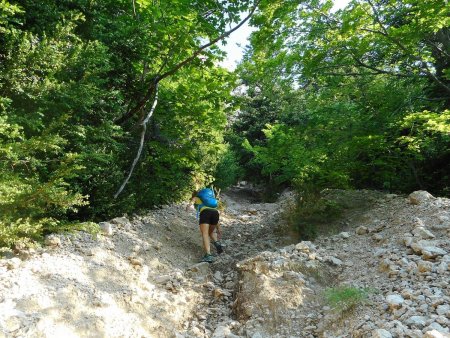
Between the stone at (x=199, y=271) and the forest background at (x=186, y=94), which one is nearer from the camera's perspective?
the forest background at (x=186, y=94)

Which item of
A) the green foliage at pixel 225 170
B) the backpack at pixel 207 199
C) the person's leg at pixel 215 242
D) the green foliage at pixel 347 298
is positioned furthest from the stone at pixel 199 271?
the green foliage at pixel 225 170

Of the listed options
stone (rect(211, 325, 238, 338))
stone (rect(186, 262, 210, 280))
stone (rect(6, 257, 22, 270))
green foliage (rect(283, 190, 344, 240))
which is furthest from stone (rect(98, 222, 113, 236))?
green foliage (rect(283, 190, 344, 240))

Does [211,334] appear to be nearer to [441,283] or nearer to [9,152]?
[441,283]

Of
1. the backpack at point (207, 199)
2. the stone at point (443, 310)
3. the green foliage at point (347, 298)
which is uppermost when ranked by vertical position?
the backpack at point (207, 199)

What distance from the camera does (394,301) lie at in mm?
3055

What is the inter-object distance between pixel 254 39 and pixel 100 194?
447cm

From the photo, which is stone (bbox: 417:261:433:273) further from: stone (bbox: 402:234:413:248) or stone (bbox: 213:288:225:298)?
stone (bbox: 213:288:225:298)

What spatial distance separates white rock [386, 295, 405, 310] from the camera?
2988 mm

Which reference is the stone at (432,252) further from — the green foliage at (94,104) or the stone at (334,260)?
the green foliage at (94,104)

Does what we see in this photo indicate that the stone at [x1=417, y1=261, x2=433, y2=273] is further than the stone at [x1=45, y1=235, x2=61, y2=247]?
No

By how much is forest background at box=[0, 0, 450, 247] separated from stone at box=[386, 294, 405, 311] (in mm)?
3127

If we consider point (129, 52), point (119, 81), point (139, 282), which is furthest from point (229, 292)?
point (129, 52)

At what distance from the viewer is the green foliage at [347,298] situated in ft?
10.7

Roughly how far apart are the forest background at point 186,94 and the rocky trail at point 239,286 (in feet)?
2.16
